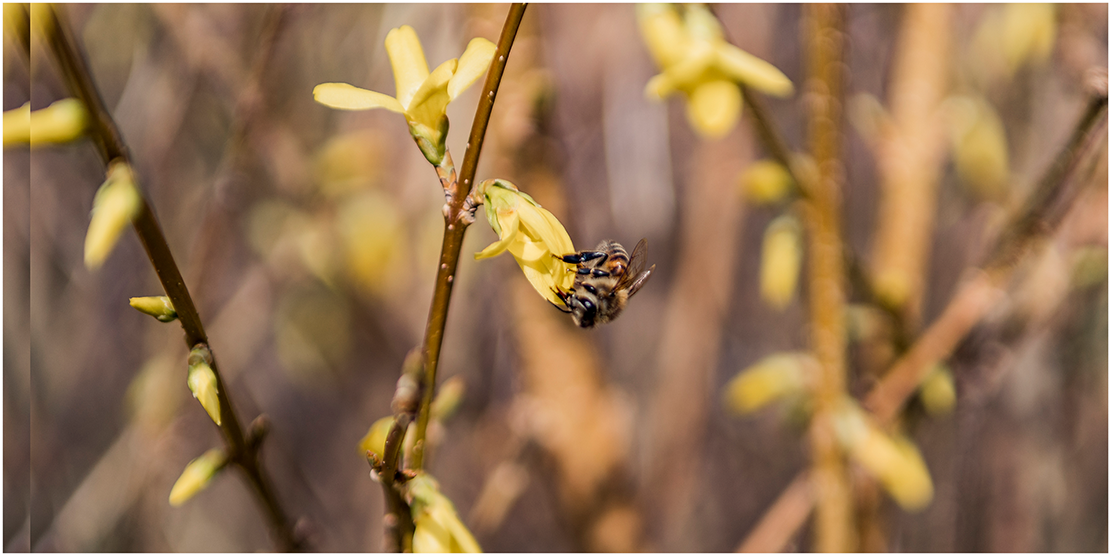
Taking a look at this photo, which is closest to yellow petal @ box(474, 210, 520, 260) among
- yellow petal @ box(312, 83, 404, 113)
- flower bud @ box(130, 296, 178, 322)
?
yellow petal @ box(312, 83, 404, 113)

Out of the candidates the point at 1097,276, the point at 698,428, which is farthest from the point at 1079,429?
the point at 698,428

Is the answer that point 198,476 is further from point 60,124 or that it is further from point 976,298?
point 976,298

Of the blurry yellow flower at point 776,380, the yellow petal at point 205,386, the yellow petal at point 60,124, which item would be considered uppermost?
the yellow petal at point 60,124

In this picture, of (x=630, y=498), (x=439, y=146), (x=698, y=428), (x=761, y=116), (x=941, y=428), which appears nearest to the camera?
(x=439, y=146)

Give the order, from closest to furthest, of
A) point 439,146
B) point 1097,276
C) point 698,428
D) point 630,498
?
point 439,146
point 1097,276
point 630,498
point 698,428

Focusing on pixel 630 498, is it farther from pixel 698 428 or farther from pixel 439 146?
pixel 439 146

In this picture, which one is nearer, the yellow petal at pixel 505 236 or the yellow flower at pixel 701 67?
the yellow petal at pixel 505 236

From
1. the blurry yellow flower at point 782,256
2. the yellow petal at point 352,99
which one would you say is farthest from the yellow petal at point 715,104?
the yellow petal at point 352,99

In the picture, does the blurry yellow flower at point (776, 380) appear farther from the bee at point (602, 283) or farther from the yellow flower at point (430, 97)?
the yellow flower at point (430, 97)
